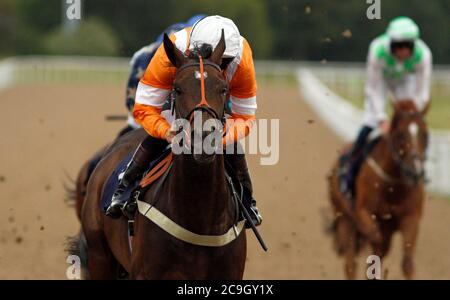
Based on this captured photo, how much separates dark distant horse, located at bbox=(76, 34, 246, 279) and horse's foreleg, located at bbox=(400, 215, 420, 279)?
9.36 ft

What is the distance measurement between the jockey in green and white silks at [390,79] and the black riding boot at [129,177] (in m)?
3.56

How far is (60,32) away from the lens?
48188 millimetres

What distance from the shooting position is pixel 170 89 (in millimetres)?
4547

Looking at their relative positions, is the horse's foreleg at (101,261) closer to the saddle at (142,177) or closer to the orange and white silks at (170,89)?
the saddle at (142,177)

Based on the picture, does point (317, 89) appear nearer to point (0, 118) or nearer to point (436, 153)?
point (0, 118)

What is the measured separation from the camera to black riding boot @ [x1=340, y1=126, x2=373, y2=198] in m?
8.20

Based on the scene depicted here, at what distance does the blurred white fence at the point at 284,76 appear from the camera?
18998 mm

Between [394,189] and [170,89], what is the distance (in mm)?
3580

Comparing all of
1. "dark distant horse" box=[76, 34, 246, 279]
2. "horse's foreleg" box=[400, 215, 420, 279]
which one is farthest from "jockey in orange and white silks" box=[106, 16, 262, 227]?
"horse's foreleg" box=[400, 215, 420, 279]

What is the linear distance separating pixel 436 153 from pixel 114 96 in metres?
16.3

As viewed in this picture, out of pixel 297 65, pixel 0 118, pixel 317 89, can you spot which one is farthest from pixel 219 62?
pixel 297 65
